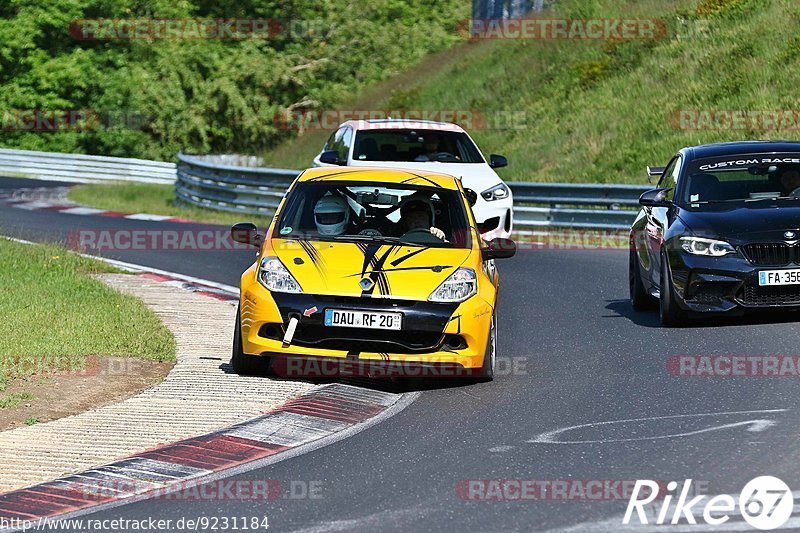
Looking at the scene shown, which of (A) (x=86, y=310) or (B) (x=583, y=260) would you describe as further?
(B) (x=583, y=260)

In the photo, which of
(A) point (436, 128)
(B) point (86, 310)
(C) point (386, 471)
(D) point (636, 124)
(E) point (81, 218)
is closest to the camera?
(C) point (386, 471)

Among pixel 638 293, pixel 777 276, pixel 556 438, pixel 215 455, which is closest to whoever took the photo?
pixel 215 455

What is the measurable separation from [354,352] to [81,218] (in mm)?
17487

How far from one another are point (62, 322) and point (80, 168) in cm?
3015

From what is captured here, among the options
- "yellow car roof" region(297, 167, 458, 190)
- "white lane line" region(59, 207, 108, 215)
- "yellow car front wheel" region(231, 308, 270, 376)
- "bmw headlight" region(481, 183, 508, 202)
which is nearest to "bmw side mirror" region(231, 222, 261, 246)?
"yellow car roof" region(297, 167, 458, 190)

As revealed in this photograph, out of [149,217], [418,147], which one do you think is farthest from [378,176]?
[149,217]

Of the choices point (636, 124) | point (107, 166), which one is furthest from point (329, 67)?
point (636, 124)

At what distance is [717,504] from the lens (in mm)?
6645

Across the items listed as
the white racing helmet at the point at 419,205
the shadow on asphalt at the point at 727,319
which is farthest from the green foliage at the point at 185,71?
the white racing helmet at the point at 419,205

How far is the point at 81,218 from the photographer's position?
26.7 metres

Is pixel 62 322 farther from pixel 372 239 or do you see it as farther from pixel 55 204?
pixel 55 204

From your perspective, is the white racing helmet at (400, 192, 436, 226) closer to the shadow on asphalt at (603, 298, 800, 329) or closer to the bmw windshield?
the shadow on asphalt at (603, 298, 800, 329)

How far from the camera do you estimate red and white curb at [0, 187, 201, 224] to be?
27562 millimetres

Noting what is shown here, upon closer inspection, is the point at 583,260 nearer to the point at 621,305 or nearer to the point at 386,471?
the point at 621,305
